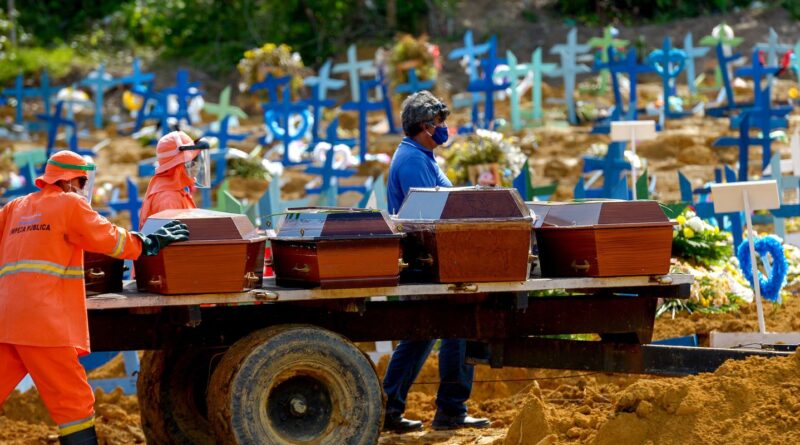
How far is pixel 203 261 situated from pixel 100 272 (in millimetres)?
500

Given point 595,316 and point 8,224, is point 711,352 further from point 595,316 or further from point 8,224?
point 8,224

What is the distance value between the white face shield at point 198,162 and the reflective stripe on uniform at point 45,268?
1.46 metres

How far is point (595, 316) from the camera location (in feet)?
22.0

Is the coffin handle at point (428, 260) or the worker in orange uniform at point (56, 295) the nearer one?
the worker in orange uniform at point (56, 295)

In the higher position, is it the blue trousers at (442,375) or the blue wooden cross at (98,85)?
the blue wooden cross at (98,85)

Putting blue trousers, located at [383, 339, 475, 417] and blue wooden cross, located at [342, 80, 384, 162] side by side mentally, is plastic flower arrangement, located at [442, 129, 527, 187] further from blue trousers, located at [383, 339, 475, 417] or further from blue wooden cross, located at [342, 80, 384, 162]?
blue trousers, located at [383, 339, 475, 417]

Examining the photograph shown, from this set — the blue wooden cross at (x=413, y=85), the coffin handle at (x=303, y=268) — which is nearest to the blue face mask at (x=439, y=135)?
the coffin handle at (x=303, y=268)

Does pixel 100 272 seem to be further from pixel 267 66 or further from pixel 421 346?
pixel 267 66

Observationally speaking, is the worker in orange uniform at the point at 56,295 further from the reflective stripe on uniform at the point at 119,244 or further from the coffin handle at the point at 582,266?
the coffin handle at the point at 582,266

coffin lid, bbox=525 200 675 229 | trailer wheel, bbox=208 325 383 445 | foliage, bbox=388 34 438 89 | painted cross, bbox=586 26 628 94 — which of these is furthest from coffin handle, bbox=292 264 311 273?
painted cross, bbox=586 26 628 94

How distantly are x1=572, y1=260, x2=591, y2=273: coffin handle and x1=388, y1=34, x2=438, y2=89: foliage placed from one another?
528 inches

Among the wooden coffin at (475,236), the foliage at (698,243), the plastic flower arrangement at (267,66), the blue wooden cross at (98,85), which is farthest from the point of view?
the blue wooden cross at (98,85)

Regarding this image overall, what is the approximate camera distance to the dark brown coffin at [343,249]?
5984 millimetres

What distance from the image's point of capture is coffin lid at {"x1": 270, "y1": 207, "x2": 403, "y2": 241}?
6.02 meters
